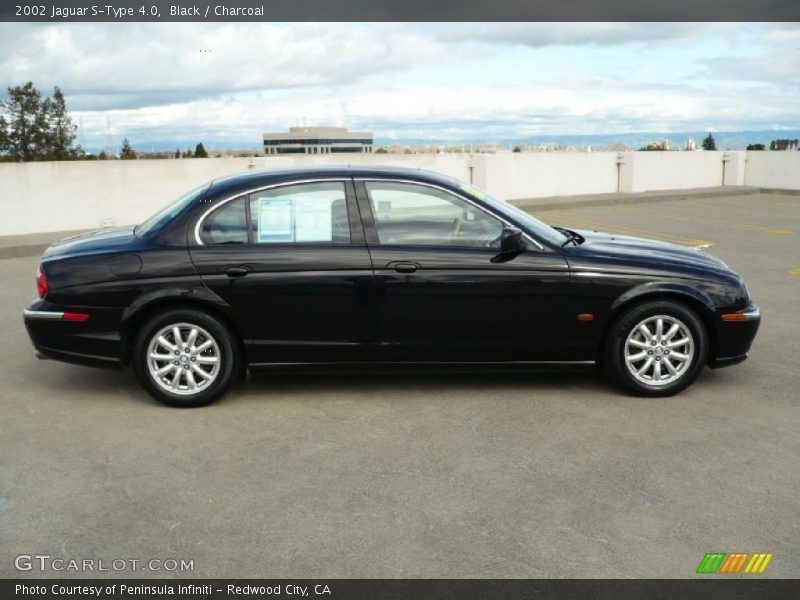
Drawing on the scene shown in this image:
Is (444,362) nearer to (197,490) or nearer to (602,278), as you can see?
(602,278)

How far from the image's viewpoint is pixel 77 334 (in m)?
5.66

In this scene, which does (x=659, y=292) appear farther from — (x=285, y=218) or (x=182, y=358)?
(x=182, y=358)

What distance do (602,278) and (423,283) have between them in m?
1.24

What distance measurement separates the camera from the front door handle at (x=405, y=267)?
18.3ft

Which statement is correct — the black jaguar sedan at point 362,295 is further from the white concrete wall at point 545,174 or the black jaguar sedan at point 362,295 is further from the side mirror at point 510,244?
the white concrete wall at point 545,174

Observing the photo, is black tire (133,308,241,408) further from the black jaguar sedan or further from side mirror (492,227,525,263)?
side mirror (492,227,525,263)

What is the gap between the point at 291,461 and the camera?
184 inches

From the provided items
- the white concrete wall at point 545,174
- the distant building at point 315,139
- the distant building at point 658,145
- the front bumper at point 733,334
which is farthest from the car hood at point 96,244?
the distant building at point 315,139

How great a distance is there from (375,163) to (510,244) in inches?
162

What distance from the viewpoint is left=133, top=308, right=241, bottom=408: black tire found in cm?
554

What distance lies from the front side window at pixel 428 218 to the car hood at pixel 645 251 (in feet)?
2.61
